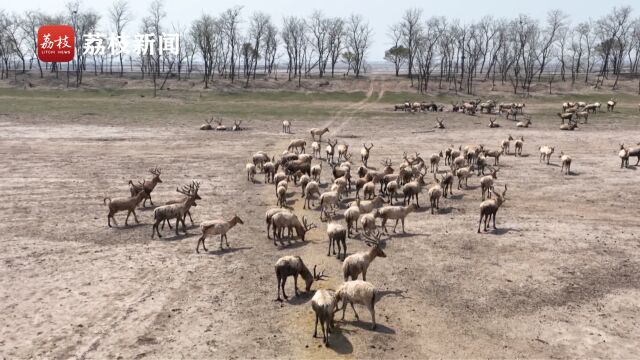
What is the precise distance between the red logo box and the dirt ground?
84.2 m

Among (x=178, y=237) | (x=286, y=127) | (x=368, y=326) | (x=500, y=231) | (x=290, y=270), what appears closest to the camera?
(x=368, y=326)

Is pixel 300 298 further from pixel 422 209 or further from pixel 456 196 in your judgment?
pixel 456 196

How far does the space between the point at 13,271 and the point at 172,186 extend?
1294 cm

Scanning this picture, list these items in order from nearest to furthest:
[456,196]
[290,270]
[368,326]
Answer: [368,326] < [290,270] < [456,196]

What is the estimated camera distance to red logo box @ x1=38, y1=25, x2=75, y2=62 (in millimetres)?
107562

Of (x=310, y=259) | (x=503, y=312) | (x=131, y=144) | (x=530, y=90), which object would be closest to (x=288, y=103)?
(x=131, y=144)

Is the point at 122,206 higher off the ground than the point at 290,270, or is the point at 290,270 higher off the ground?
the point at 122,206

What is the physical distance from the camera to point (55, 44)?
362 ft

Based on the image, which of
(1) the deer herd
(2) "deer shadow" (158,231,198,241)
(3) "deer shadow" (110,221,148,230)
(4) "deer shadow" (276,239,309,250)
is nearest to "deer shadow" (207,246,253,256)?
(1) the deer herd

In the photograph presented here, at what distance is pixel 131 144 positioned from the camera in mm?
44344

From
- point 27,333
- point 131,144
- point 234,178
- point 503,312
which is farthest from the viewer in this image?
point 131,144

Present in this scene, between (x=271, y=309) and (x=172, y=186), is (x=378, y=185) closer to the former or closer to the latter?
(x=172, y=186)

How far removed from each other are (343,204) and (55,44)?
106356mm

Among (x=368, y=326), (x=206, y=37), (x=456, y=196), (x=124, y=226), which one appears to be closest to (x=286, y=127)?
(x=456, y=196)
